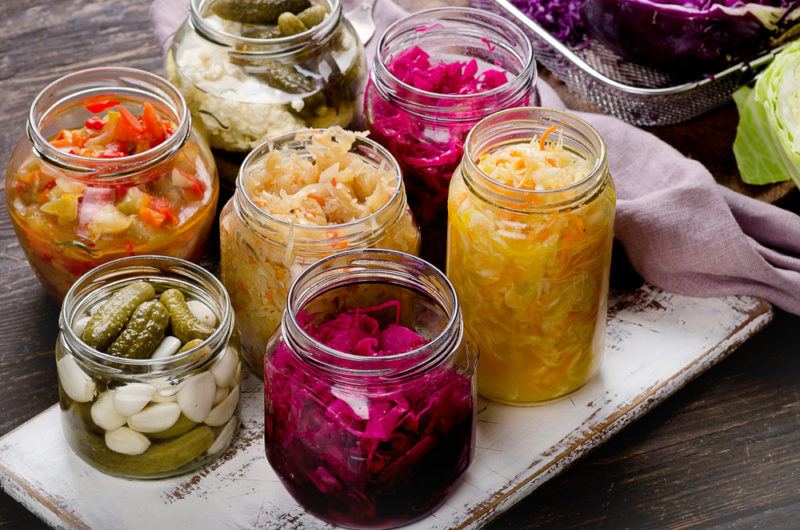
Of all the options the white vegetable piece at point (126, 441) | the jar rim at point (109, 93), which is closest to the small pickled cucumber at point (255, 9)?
the jar rim at point (109, 93)

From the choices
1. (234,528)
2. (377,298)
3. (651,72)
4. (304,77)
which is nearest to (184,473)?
(234,528)

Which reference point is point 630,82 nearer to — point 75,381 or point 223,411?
point 223,411

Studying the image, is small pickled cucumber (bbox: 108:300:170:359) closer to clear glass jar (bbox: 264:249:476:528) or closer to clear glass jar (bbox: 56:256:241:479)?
clear glass jar (bbox: 56:256:241:479)

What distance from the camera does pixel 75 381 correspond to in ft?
7.45

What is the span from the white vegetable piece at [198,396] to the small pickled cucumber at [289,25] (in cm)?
100

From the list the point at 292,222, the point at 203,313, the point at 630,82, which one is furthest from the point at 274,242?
the point at 630,82

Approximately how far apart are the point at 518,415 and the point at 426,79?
2.74 feet

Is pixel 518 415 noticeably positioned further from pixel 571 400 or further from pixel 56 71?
pixel 56 71

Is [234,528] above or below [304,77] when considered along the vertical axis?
below

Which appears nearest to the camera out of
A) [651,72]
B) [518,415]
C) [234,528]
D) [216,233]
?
[234,528]

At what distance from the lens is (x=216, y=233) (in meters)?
3.03

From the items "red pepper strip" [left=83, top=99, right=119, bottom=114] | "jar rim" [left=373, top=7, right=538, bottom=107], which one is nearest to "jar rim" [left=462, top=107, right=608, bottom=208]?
"jar rim" [left=373, top=7, right=538, bottom=107]

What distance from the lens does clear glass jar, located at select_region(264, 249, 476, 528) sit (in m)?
2.11

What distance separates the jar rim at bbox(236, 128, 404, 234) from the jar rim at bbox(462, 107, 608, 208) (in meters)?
0.18
